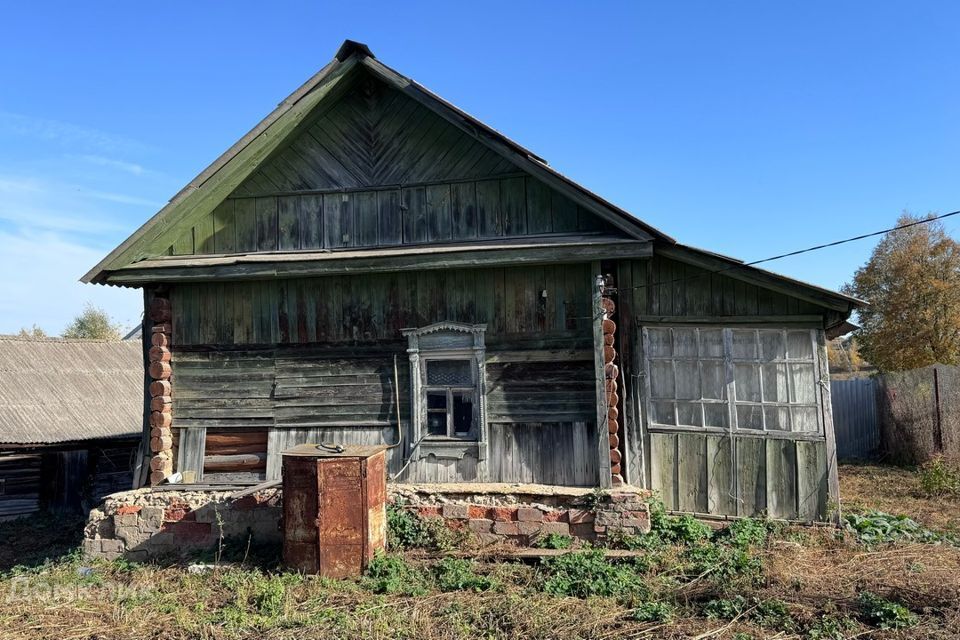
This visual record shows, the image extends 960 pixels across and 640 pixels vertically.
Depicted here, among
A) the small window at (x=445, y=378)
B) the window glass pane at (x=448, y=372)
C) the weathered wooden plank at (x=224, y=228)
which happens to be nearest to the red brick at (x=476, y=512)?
the small window at (x=445, y=378)

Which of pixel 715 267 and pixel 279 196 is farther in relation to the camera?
pixel 279 196

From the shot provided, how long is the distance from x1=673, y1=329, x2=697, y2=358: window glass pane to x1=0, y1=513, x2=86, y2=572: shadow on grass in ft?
28.6

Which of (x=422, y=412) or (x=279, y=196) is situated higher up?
(x=279, y=196)

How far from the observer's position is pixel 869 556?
23.8ft

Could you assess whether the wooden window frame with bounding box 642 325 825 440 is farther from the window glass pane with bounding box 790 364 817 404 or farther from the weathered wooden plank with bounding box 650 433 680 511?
the weathered wooden plank with bounding box 650 433 680 511

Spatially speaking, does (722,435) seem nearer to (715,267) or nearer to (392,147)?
(715,267)

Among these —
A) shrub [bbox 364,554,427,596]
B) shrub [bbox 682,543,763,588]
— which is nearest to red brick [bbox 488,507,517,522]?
shrub [bbox 364,554,427,596]

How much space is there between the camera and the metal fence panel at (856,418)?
55.1 ft

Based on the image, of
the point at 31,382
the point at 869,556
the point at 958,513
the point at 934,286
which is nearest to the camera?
the point at 869,556

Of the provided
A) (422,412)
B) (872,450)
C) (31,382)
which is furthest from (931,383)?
(31,382)

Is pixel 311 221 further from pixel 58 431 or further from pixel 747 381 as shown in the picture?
pixel 58 431

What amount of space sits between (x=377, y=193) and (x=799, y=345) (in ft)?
19.4

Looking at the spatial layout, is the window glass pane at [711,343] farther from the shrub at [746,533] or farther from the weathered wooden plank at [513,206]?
the weathered wooden plank at [513,206]

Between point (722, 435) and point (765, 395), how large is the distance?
2.42ft
